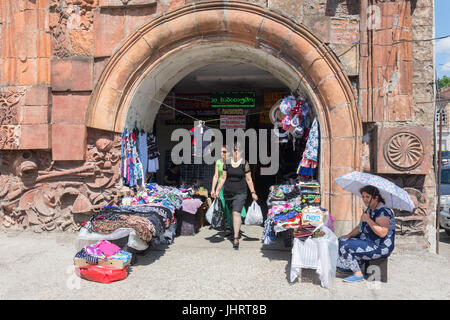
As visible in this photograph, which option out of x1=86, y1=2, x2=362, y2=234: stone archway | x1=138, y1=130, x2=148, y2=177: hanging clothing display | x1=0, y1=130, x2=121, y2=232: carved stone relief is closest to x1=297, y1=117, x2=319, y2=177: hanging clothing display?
x1=86, y1=2, x2=362, y2=234: stone archway

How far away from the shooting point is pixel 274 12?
5887 mm

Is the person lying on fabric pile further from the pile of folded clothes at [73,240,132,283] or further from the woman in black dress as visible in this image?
the woman in black dress

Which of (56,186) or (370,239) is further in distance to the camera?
(56,186)

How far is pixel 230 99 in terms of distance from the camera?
10.4 meters

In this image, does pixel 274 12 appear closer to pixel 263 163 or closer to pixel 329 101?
pixel 329 101

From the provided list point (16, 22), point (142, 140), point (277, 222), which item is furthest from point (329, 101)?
point (16, 22)

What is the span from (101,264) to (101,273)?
13cm

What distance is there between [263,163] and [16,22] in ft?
22.8

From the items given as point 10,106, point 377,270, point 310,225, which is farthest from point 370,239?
point 10,106

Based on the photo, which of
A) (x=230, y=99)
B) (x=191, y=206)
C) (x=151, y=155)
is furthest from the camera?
(x=230, y=99)

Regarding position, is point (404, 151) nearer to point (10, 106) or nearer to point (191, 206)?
A: point (191, 206)

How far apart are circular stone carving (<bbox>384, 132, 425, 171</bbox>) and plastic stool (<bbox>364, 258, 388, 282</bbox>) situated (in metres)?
1.89

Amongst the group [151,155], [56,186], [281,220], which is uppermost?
[151,155]

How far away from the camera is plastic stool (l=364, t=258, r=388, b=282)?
4168mm
